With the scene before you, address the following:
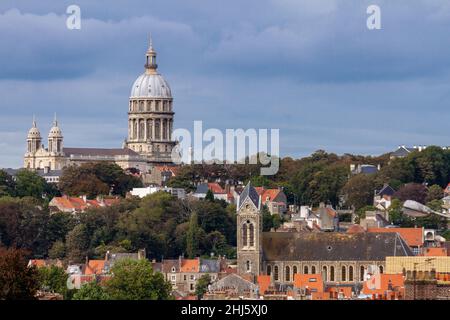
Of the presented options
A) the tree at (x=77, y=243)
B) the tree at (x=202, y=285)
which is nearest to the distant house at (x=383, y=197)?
the tree at (x=77, y=243)

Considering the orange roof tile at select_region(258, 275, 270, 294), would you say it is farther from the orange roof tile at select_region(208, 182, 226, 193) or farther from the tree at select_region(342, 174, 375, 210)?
the orange roof tile at select_region(208, 182, 226, 193)

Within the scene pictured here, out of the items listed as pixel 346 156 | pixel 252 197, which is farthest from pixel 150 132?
pixel 252 197

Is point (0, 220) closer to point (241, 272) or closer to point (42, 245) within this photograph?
point (42, 245)

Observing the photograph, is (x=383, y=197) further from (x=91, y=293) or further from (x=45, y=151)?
(x=91, y=293)

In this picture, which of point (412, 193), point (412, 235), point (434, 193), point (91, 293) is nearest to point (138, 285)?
point (91, 293)

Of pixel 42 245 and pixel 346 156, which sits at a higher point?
pixel 346 156

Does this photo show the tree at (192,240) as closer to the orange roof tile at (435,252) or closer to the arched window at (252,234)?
the arched window at (252,234)
